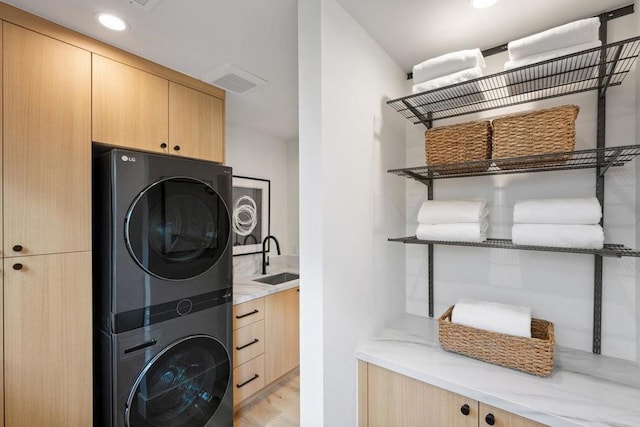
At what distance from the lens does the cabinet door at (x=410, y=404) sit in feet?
3.41

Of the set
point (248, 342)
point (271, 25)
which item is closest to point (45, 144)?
point (271, 25)

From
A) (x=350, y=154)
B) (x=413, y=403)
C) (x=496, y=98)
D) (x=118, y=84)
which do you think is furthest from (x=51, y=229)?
(x=496, y=98)

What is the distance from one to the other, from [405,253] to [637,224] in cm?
101

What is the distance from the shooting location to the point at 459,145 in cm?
127

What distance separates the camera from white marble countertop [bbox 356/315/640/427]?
34.2 inches

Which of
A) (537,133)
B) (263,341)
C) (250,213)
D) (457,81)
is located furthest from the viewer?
(250,213)

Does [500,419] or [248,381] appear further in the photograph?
[248,381]

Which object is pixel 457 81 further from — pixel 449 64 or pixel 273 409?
pixel 273 409

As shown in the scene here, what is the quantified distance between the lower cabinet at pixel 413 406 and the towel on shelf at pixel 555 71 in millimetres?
1284

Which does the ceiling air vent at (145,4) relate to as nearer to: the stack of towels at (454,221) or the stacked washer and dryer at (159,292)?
the stacked washer and dryer at (159,292)

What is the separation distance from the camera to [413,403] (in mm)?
1139

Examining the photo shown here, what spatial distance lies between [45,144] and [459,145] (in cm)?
187

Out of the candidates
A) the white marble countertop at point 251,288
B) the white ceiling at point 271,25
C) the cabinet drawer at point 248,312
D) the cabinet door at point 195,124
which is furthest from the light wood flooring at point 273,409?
the white ceiling at point 271,25

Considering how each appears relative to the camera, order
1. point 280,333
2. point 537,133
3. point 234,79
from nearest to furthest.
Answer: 1. point 537,133
2. point 234,79
3. point 280,333
